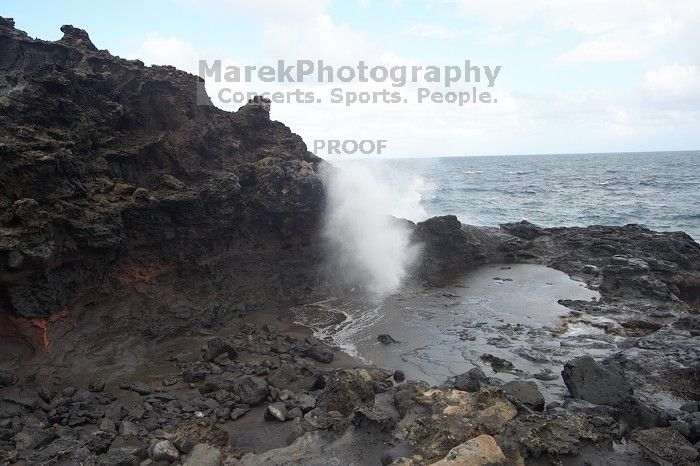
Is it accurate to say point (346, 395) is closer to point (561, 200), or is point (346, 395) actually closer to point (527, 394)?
point (527, 394)

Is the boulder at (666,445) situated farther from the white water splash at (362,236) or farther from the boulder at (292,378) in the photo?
the white water splash at (362,236)

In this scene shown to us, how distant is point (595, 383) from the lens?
895 cm

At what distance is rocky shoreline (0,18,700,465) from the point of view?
23.5ft

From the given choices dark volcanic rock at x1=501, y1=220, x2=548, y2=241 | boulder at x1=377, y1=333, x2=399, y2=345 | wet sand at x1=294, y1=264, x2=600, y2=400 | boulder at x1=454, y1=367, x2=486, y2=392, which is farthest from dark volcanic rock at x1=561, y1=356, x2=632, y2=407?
dark volcanic rock at x1=501, y1=220, x2=548, y2=241

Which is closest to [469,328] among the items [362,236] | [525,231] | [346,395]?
[346,395]

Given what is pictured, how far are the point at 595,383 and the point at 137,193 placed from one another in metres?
10.6

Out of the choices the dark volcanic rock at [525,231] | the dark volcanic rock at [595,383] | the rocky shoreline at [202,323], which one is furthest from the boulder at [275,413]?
the dark volcanic rock at [525,231]

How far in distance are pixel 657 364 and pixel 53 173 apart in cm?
1339

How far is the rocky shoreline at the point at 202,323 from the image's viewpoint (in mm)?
7148

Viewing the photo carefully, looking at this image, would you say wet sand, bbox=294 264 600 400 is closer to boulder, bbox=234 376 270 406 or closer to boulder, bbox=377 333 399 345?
boulder, bbox=377 333 399 345

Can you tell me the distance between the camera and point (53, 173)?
9562mm

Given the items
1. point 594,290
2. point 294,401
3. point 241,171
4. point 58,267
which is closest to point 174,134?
point 241,171

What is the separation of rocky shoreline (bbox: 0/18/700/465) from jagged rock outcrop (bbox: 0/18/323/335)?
0.05 meters

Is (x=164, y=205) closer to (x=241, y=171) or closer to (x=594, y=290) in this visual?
(x=241, y=171)
